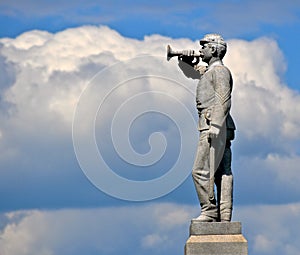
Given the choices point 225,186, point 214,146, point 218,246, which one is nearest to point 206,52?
point 214,146

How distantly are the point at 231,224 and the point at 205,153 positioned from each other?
1.77 m

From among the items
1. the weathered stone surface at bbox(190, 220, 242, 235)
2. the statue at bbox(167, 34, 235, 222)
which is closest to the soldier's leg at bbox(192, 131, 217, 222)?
the statue at bbox(167, 34, 235, 222)

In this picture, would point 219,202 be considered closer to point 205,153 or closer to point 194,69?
point 205,153

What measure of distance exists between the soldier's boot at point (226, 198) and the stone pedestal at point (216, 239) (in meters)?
0.33

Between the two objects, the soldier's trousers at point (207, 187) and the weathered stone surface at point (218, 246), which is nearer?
the weathered stone surface at point (218, 246)

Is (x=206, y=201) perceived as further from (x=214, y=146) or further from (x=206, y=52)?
(x=206, y=52)

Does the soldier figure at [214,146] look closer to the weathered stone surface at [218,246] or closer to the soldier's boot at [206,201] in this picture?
the soldier's boot at [206,201]

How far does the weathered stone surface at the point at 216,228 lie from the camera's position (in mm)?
27859

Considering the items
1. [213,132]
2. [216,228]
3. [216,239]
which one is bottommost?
[216,239]

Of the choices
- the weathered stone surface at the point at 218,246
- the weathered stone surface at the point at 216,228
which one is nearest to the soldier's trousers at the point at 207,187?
the weathered stone surface at the point at 216,228

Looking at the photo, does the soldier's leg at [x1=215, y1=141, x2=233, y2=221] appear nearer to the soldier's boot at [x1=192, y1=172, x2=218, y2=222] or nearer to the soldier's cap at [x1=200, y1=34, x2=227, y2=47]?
the soldier's boot at [x1=192, y1=172, x2=218, y2=222]

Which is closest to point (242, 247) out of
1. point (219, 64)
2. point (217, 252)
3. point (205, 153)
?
point (217, 252)

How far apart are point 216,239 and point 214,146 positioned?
86.0 inches

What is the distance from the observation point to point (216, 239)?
27703mm
